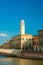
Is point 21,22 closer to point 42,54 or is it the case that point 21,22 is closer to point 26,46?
point 26,46

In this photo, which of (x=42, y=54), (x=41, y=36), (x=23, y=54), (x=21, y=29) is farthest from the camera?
(x=21, y=29)

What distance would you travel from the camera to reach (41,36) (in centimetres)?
7275

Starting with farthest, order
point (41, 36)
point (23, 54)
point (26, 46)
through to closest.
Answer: point (26, 46) → point (41, 36) → point (23, 54)

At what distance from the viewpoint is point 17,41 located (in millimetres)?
94500

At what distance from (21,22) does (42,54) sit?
126 ft

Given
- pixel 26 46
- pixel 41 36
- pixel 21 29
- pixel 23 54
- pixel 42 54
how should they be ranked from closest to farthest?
1. pixel 42 54
2. pixel 23 54
3. pixel 41 36
4. pixel 26 46
5. pixel 21 29

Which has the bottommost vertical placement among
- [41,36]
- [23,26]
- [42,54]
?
[42,54]

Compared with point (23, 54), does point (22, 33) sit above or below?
above

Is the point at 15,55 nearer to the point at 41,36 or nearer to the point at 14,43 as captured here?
the point at 41,36

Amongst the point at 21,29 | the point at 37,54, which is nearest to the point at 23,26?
the point at 21,29

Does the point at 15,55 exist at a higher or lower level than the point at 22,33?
lower


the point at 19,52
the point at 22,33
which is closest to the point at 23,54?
the point at 19,52

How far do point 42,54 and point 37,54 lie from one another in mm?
2234

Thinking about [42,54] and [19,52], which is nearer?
[42,54]
